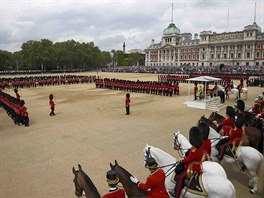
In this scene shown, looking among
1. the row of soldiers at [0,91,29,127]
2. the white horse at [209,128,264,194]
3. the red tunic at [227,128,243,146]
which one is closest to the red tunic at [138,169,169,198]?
the white horse at [209,128,264,194]

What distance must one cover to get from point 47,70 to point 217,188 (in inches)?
2864

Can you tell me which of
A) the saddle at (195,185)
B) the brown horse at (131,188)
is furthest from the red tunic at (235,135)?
the brown horse at (131,188)

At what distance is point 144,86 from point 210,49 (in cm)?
7347

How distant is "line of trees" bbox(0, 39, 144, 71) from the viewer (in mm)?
65850

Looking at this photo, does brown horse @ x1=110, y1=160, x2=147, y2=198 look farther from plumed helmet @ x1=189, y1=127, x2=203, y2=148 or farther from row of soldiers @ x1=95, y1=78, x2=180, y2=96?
row of soldiers @ x1=95, y1=78, x2=180, y2=96

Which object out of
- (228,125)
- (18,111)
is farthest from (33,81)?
(228,125)

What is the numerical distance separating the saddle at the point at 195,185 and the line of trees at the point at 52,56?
6671 cm

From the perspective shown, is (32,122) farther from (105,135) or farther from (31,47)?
(31,47)

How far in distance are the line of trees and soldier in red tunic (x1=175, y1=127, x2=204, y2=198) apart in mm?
66497

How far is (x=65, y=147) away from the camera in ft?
29.0

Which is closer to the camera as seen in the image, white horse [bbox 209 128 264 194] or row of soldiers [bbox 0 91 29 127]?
white horse [bbox 209 128 264 194]

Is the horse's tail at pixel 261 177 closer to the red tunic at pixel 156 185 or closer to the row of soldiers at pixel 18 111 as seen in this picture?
the red tunic at pixel 156 185

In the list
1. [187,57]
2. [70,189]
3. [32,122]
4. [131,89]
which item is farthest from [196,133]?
[187,57]

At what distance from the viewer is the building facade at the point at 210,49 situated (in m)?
78.3
